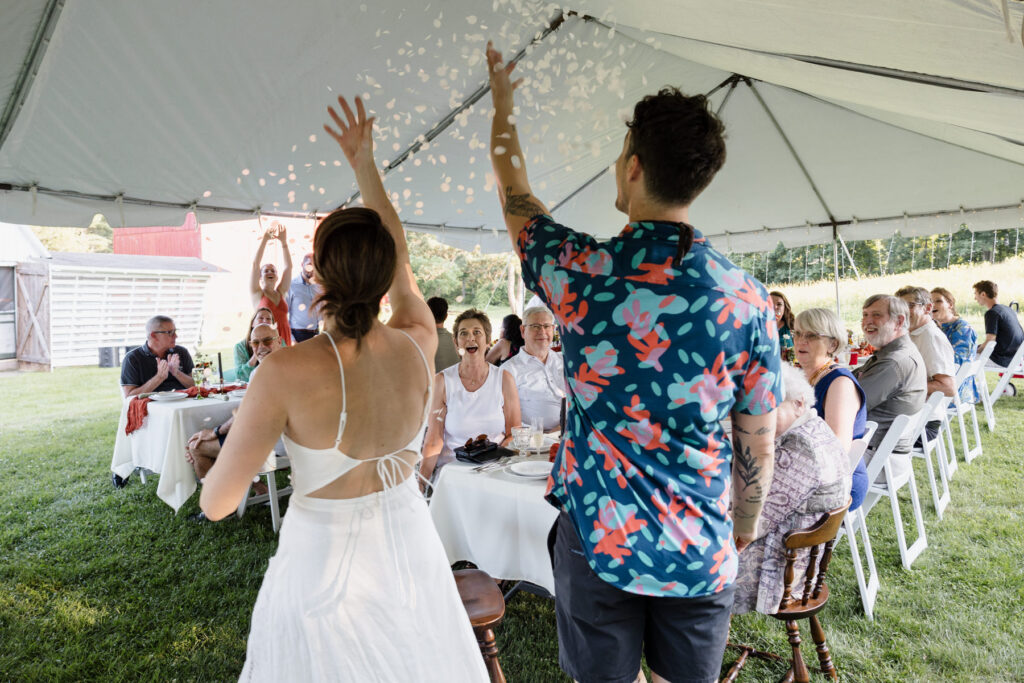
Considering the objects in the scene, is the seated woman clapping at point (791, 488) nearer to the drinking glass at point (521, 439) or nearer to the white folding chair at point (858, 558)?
the white folding chair at point (858, 558)

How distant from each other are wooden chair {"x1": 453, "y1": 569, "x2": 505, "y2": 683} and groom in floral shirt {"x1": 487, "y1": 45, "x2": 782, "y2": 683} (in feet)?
2.04

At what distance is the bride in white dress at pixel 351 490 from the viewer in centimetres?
119

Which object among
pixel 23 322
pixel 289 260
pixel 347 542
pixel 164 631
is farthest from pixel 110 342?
pixel 347 542

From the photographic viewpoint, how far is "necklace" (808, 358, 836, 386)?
8.96 feet

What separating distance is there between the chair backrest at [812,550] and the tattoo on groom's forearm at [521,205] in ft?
4.88

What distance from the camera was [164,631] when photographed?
2.77m

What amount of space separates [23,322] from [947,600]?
17.9 meters

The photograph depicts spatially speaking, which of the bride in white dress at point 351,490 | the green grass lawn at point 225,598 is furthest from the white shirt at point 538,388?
the bride in white dress at point 351,490

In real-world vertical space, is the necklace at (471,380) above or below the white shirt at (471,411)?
above

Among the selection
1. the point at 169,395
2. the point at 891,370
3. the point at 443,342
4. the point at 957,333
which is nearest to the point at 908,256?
the point at 957,333

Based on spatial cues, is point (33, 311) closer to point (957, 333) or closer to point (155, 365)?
point (155, 365)

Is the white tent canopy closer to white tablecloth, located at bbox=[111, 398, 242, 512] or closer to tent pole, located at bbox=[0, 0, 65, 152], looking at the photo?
tent pole, located at bbox=[0, 0, 65, 152]

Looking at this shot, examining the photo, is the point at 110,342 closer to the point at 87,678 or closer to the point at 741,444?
the point at 87,678

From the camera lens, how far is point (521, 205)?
1276mm
